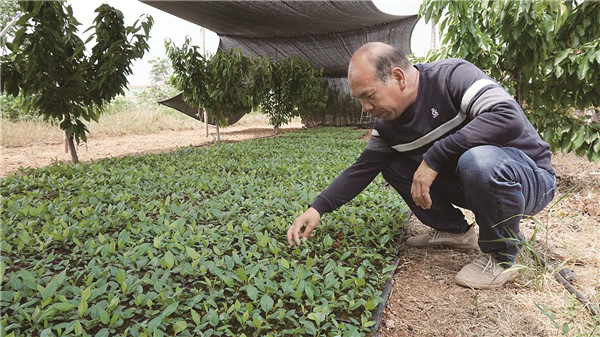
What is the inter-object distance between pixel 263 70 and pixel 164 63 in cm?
1242

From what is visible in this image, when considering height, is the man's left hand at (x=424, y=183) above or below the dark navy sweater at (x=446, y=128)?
below

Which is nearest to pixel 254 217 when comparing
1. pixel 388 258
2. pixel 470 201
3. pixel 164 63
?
pixel 388 258

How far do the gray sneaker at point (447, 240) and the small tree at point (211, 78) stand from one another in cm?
621

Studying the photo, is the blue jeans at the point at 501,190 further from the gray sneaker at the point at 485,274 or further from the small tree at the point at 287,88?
the small tree at the point at 287,88

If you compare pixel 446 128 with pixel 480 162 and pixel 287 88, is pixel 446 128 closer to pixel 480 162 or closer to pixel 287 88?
pixel 480 162

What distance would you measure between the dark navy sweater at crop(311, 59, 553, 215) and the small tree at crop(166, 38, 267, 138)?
6140mm

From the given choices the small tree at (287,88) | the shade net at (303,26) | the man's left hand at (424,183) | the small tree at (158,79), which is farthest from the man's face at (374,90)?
the small tree at (158,79)

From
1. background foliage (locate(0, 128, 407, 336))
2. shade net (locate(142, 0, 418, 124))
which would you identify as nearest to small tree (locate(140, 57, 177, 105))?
shade net (locate(142, 0, 418, 124))

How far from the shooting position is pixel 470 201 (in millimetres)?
1549

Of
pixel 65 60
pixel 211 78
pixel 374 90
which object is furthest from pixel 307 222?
pixel 211 78

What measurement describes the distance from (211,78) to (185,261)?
663cm

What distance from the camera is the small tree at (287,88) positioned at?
10.1 metres

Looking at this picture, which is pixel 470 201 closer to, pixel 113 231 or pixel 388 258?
pixel 388 258

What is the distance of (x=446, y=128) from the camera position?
163 cm
